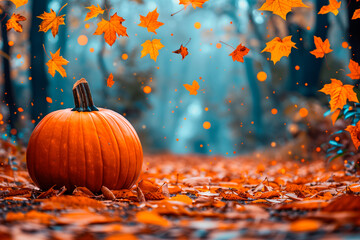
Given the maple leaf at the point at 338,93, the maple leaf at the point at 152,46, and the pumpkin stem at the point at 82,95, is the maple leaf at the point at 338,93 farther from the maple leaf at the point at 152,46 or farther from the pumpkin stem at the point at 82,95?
the pumpkin stem at the point at 82,95

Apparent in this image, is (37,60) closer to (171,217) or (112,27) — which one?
(112,27)

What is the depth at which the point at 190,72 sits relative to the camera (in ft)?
53.7

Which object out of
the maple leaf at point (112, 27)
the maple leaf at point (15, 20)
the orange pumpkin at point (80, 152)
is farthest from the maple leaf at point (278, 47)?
the maple leaf at point (15, 20)

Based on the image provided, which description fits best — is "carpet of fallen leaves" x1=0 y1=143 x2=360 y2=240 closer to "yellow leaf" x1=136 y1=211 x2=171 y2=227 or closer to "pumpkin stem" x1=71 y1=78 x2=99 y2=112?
"yellow leaf" x1=136 y1=211 x2=171 y2=227

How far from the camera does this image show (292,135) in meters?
6.53

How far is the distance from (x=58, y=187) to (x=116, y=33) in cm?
97

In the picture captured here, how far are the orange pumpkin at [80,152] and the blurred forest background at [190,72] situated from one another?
21.7 inches

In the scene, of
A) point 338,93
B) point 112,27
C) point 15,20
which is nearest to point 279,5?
point 338,93

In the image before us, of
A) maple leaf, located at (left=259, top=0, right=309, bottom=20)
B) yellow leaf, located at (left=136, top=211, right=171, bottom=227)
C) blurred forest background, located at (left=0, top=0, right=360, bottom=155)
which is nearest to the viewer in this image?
yellow leaf, located at (left=136, top=211, right=171, bottom=227)

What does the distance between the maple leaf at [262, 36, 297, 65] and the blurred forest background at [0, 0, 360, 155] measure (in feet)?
0.40

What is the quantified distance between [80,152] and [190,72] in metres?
14.6

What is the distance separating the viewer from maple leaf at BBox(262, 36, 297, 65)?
2086mm

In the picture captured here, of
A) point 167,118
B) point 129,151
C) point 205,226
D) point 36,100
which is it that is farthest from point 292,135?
point 167,118

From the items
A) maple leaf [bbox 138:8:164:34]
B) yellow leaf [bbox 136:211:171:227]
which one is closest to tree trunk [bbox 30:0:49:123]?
maple leaf [bbox 138:8:164:34]
